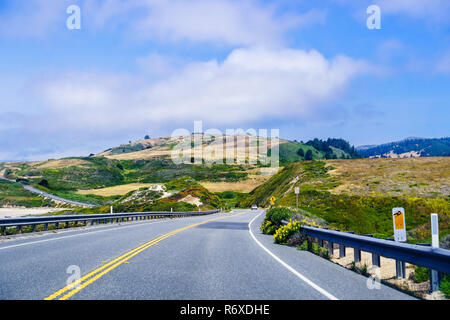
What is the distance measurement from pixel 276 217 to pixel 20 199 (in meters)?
79.0

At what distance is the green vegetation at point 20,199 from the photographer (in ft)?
266

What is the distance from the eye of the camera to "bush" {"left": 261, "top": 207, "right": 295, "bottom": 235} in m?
19.8

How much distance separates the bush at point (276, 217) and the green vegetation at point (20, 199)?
228 feet

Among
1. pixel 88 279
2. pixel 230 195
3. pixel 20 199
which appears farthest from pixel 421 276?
pixel 230 195

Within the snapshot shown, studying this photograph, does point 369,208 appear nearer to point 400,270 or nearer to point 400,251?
point 400,270

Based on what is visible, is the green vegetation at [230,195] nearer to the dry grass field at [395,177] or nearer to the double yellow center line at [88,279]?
the dry grass field at [395,177]

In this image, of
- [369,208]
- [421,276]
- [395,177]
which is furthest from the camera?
[395,177]

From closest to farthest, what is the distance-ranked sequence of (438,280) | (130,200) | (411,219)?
(438,280) → (411,219) → (130,200)

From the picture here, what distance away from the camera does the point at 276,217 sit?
2019 cm

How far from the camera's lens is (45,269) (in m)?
9.18
